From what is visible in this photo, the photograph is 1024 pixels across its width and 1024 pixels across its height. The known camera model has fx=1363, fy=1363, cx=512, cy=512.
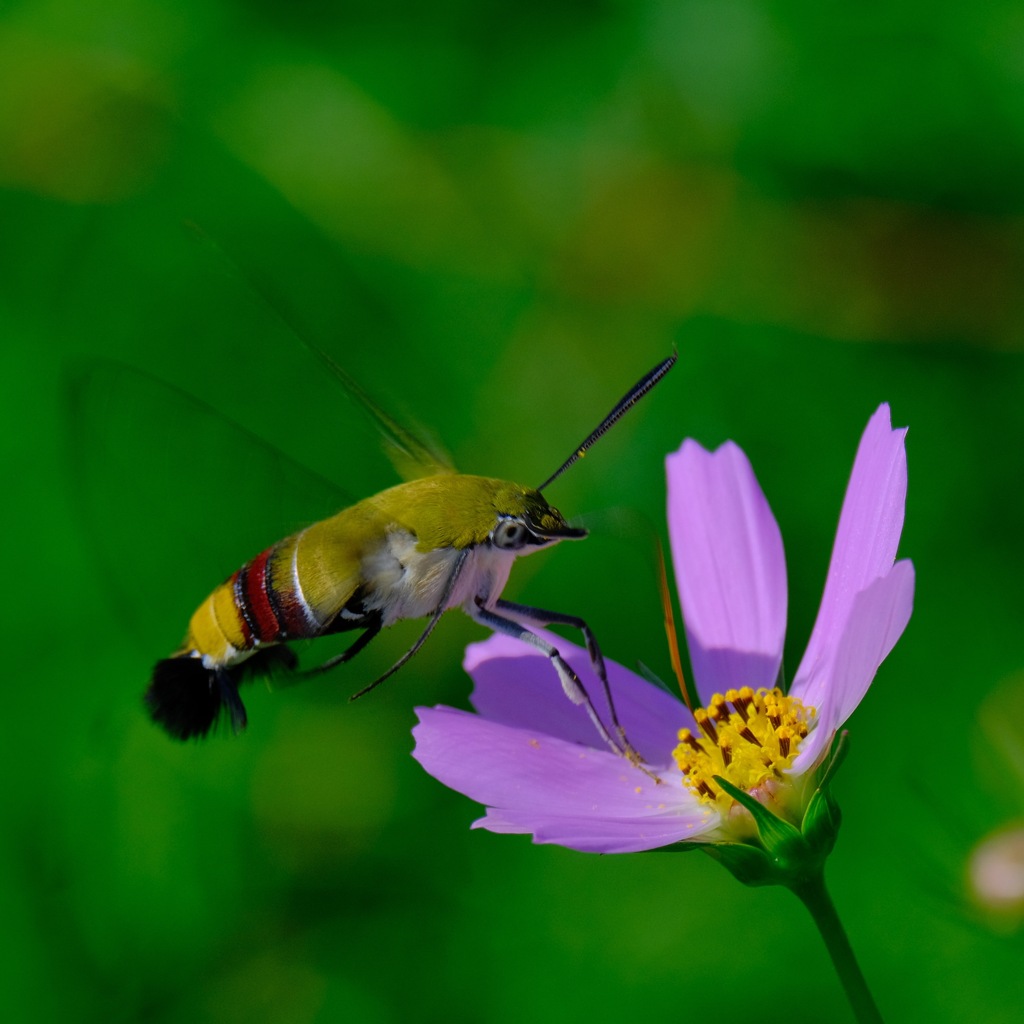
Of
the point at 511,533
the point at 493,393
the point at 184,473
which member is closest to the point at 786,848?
the point at 511,533

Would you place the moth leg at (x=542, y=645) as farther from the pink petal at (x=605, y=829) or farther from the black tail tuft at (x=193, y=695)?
the black tail tuft at (x=193, y=695)

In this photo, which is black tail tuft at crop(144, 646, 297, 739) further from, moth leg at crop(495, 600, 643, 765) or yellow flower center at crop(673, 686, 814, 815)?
yellow flower center at crop(673, 686, 814, 815)

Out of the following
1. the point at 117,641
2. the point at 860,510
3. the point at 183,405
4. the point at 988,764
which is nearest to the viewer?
Result: the point at 860,510

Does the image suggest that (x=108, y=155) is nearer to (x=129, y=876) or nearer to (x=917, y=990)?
(x=129, y=876)

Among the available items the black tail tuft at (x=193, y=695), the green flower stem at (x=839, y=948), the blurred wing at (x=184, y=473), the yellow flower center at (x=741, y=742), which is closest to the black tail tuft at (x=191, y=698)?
the black tail tuft at (x=193, y=695)

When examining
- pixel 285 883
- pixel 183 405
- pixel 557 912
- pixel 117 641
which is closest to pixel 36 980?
pixel 285 883
